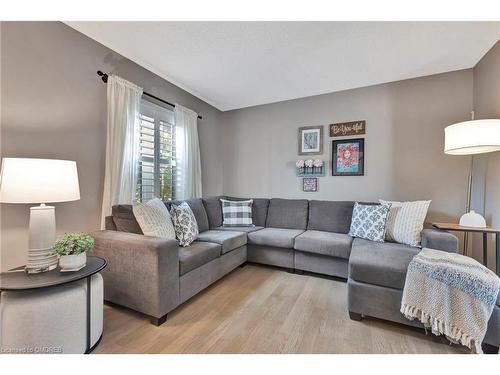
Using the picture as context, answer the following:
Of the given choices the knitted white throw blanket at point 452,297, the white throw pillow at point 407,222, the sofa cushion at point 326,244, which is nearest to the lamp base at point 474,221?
the white throw pillow at point 407,222

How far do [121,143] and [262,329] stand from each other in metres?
2.18

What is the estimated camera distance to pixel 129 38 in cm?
191

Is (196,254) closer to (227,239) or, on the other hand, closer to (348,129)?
(227,239)

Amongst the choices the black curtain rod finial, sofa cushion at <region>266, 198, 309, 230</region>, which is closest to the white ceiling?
the black curtain rod finial

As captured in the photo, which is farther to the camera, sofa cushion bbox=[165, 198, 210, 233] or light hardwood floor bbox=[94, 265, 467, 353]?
sofa cushion bbox=[165, 198, 210, 233]

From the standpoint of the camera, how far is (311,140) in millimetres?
3266

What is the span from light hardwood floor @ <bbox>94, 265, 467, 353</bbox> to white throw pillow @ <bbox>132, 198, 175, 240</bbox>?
25.7 inches

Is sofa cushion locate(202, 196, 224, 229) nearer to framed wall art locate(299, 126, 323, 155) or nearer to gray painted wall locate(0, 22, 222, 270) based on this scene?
gray painted wall locate(0, 22, 222, 270)

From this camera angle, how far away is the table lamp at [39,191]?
3.89ft

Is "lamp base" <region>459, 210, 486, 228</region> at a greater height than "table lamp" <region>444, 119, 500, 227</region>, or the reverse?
"table lamp" <region>444, 119, 500, 227</region>

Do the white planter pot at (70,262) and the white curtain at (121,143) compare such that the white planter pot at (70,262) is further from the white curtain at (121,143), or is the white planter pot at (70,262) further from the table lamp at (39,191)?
the white curtain at (121,143)

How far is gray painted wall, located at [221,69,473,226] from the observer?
2529 mm

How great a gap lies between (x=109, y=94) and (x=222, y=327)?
238 centimetres

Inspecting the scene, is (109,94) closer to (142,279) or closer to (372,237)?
(142,279)
